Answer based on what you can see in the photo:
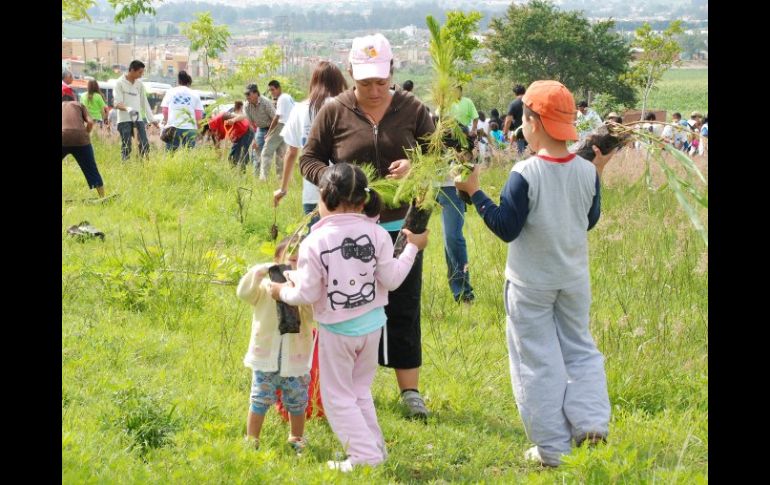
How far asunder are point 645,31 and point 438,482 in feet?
87.0

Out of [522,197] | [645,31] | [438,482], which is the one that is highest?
[645,31]

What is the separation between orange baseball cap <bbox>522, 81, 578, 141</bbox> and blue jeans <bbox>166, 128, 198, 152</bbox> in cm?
999

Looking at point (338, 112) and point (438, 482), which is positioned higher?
point (338, 112)

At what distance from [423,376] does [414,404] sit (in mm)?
606

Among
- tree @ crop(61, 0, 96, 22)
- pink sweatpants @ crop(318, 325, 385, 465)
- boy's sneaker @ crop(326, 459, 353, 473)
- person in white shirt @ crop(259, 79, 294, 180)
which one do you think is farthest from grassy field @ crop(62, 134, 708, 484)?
person in white shirt @ crop(259, 79, 294, 180)

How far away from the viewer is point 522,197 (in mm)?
4172

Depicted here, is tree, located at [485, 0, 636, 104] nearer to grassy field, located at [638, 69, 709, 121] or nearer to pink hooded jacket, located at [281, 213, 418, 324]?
grassy field, located at [638, 69, 709, 121]

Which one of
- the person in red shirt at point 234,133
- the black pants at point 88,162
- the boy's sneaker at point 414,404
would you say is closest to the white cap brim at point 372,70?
the boy's sneaker at point 414,404

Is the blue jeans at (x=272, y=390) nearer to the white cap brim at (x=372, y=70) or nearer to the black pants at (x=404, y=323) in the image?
the black pants at (x=404, y=323)

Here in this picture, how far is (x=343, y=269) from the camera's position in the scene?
4.15 meters

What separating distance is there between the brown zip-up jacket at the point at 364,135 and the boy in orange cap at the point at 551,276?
22.0 inches
